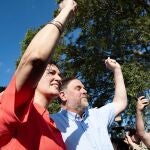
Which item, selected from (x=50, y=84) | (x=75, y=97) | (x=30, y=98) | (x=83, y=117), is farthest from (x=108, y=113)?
(x=30, y=98)

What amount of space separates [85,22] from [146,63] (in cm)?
282

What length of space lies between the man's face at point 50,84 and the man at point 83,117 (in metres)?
0.62

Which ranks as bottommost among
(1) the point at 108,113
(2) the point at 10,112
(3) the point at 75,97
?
(1) the point at 108,113

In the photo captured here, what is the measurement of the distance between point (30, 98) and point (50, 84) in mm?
754

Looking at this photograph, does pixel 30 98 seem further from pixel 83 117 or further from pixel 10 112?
pixel 83 117

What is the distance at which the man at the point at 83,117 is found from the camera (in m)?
3.44

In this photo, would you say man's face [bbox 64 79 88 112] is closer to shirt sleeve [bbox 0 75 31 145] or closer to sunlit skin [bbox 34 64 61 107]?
sunlit skin [bbox 34 64 61 107]

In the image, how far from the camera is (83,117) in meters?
3.82

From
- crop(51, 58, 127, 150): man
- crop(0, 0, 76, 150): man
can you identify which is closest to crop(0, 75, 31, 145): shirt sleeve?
crop(0, 0, 76, 150): man

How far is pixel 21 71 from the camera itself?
2037 millimetres

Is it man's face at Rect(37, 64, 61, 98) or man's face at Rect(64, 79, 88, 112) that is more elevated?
man's face at Rect(37, 64, 61, 98)

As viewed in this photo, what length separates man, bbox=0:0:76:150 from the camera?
2014mm

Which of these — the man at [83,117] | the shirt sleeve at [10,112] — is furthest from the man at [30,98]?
the man at [83,117]

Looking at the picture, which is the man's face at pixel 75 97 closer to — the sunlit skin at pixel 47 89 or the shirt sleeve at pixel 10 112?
the sunlit skin at pixel 47 89
